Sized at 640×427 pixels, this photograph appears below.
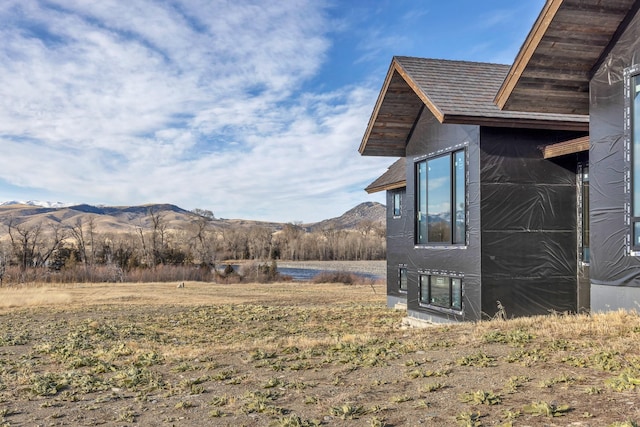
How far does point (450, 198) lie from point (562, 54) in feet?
15.3

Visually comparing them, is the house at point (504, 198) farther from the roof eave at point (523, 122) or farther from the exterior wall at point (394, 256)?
the exterior wall at point (394, 256)

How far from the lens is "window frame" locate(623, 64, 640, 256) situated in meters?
7.88

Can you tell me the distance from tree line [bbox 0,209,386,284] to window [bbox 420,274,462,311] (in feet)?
117

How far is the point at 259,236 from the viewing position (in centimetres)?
8250

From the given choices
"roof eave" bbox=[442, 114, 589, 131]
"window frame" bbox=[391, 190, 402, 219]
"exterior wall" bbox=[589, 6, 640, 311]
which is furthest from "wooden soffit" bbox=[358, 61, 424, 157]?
"exterior wall" bbox=[589, 6, 640, 311]

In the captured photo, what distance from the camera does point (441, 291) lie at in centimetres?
1338

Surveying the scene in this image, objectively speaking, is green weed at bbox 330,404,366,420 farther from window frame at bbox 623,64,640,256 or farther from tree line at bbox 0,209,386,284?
tree line at bbox 0,209,386,284

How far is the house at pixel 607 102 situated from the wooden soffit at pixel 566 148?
149 cm

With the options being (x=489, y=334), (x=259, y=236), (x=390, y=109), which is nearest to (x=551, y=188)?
(x=390, y=109)

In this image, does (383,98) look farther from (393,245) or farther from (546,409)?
(546,409)

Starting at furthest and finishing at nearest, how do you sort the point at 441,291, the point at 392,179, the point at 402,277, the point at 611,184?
the point at 402,277
the point at 392,179
the point at 441,291
the point at 611,184

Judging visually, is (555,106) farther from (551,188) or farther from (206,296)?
(206,296)

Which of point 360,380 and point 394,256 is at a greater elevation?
point 394,256

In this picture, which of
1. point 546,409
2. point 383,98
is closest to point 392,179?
point 383,98
